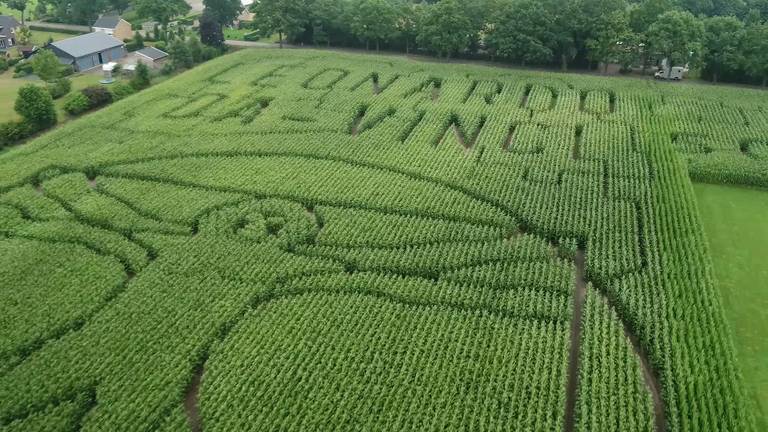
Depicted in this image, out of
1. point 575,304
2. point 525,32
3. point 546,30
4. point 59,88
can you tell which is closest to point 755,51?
point 546,30

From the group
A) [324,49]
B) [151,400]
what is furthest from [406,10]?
[151,400]

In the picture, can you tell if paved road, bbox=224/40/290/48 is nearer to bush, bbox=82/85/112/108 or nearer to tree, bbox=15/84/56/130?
bush, bbox=82/85/112/108

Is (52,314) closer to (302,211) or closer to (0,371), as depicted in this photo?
(0,371)

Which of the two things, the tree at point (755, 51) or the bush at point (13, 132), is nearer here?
the bush at point (13, 132)

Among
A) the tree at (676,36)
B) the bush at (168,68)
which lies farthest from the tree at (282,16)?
the tree at (676,36)

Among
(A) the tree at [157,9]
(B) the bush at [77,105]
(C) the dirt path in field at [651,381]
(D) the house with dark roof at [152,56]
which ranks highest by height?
(A) the tree at [157,9]

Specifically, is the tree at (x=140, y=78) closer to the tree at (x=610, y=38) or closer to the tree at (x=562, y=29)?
the tree at (x=562, y=29)
